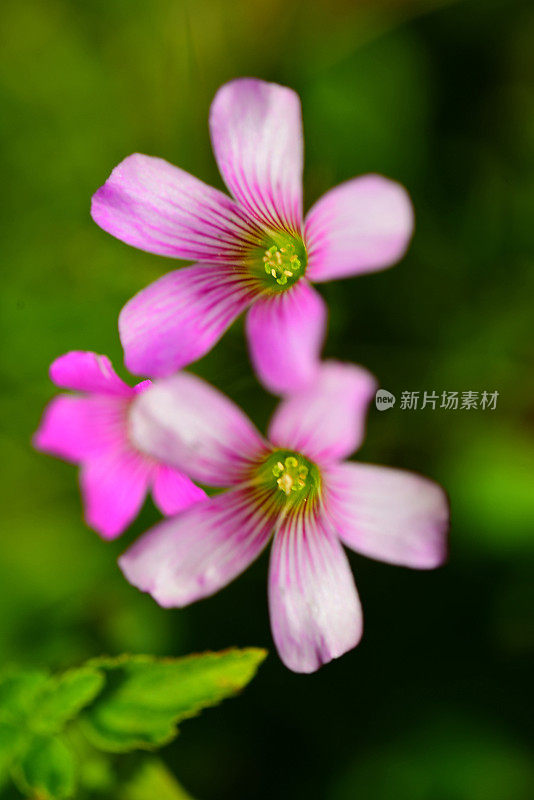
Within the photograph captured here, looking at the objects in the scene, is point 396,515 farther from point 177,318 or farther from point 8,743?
point 8,743

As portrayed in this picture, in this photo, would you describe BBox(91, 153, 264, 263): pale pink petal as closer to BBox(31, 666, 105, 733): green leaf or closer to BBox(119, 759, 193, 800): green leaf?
BBox(31, 666, 105, 733): green leaf

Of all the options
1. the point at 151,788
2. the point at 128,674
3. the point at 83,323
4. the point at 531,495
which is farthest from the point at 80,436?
the point at 531,495

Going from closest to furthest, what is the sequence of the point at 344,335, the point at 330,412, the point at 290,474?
the point at 330,412 → the point at 290,474 → the point at 344,335

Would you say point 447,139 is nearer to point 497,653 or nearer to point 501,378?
point 501,378

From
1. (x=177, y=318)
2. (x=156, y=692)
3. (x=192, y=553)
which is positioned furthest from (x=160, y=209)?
(x=156, y=692)

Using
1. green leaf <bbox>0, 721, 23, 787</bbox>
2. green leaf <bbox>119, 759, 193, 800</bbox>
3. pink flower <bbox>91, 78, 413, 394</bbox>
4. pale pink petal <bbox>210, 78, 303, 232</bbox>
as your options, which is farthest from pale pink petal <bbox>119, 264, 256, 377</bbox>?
green leaf <bbox>119, 759, 193, 800</bbox>

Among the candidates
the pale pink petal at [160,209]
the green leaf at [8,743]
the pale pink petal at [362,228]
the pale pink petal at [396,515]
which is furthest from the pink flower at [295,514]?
the green leaf at [8,743]

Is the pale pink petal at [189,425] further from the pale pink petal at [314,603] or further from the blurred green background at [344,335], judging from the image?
the blurred green background at [344,335]
